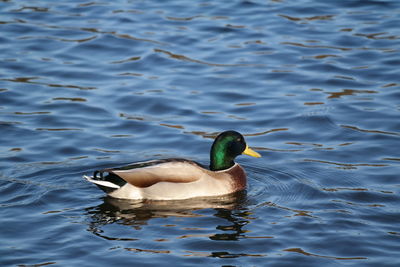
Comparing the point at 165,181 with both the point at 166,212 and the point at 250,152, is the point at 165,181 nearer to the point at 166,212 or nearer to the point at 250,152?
the point at 166,212

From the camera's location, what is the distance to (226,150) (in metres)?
10.2

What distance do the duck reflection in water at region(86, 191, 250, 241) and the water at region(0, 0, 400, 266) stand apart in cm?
3

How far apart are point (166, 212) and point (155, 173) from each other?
0.59m

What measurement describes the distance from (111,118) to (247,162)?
2.29 meters

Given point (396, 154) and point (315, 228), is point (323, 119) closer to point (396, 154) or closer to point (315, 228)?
point (396, 154)

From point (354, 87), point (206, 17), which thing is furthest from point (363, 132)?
point (206, 17)

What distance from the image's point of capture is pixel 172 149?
436 inches

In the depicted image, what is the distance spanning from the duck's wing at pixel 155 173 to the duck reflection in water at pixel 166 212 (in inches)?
9.1

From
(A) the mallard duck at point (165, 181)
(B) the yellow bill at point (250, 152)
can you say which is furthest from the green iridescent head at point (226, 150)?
(A) the mallard duck at point (165, 181)

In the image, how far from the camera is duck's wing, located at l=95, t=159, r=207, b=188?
9594 mm

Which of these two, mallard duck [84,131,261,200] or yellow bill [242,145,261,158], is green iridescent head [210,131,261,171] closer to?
yellow bill [242,145,261,158]

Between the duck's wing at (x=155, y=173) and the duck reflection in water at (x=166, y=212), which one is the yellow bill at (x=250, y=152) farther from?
the duck's wing at (x=155, y=173)

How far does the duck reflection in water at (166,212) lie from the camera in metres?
8.66

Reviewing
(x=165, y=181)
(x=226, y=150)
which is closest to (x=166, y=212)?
(x=165, y=181)
